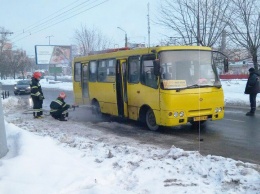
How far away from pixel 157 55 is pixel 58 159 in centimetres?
474

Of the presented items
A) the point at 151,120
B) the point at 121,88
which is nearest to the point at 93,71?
the point at 121,88

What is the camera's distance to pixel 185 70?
9094 millimetres

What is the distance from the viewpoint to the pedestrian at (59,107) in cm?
1259

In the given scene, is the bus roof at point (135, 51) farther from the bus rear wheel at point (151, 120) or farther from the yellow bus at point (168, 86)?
the bus rear wheel at point (151, 120)

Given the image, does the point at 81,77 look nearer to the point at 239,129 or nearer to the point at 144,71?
the point at 144,71

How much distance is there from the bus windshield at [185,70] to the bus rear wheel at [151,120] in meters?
1.32

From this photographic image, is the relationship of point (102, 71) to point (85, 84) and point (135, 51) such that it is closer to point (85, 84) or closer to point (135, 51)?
point (85, 84)

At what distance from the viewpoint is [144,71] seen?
391 inches

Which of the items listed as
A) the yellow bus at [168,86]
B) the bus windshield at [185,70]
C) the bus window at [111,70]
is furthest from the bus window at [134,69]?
the bus windshield at [185,70]

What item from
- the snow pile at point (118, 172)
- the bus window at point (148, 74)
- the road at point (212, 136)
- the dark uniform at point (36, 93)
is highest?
the bus window at point (148, 74)

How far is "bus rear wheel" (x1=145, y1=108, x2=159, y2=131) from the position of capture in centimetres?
988

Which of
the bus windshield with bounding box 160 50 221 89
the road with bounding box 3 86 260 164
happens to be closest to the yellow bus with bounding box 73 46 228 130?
the bus windshield with bounding box 160 50 221 89

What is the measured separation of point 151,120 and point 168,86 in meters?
1.56

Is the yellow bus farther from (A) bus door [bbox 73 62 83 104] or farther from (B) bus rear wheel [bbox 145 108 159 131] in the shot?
(A) bus door [bbox 73 62 83 104]
